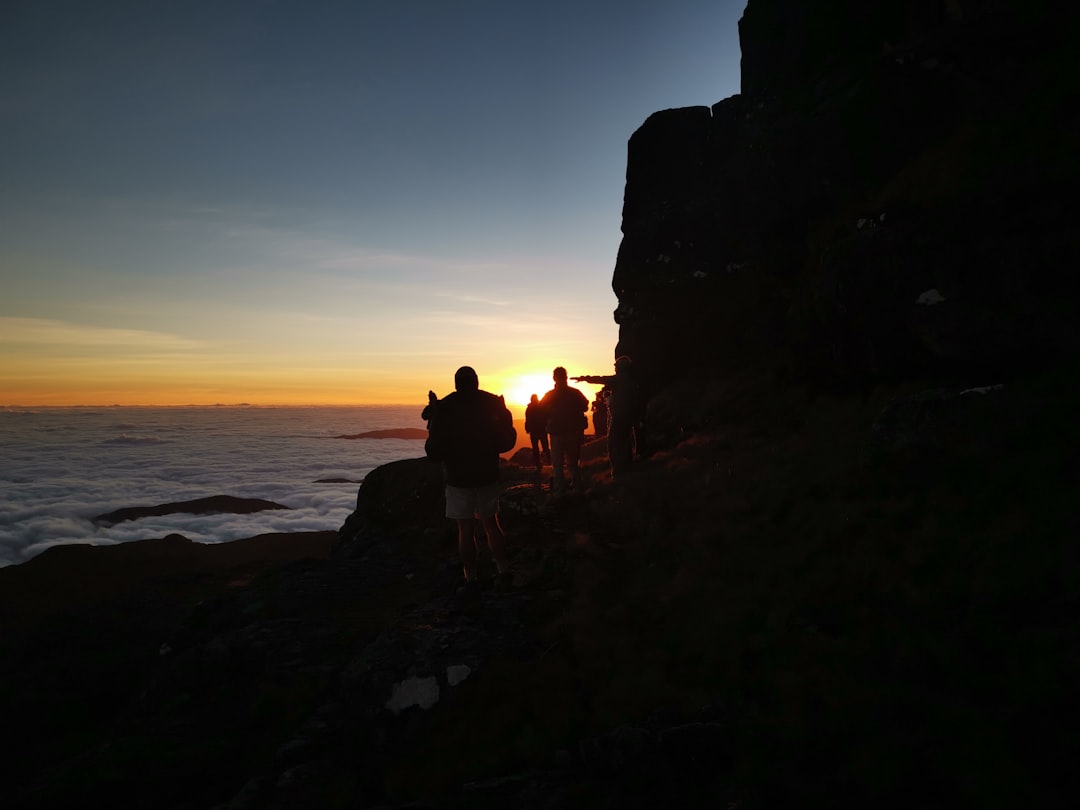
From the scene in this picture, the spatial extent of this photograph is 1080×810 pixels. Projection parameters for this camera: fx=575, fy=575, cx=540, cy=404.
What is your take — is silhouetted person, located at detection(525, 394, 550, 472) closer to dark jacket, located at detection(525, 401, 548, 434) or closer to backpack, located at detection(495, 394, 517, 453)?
dark jacket, located at detection(525, 401, 548, 434)

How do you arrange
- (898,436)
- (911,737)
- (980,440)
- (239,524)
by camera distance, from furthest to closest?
(239,524)
(898,436)
(980,440)
(911,737)

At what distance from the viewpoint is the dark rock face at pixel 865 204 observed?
10.2 meters

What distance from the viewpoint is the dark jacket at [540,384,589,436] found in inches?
568

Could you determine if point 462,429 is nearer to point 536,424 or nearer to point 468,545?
point 468,545

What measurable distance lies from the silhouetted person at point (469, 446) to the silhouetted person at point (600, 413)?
21.3 m

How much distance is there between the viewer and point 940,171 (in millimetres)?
12617

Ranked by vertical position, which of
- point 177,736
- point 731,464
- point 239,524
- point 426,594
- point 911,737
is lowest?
point 239,524

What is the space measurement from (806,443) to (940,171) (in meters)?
6.78

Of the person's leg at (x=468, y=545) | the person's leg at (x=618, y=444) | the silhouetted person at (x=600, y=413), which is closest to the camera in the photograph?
the person's leg at (x=468, y=545)

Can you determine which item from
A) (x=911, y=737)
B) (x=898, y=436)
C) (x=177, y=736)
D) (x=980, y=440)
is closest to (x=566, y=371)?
(x=898, y=436)

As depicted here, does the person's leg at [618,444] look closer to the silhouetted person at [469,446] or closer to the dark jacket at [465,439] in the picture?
the silhouetted person at [469,446]

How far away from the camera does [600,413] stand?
3075 cm

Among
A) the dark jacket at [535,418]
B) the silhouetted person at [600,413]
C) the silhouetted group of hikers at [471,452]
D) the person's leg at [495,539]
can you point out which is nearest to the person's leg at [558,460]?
the silhouetted group of hikers at [471,452]

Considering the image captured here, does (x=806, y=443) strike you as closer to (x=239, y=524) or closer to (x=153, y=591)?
(x=153, y=591)
